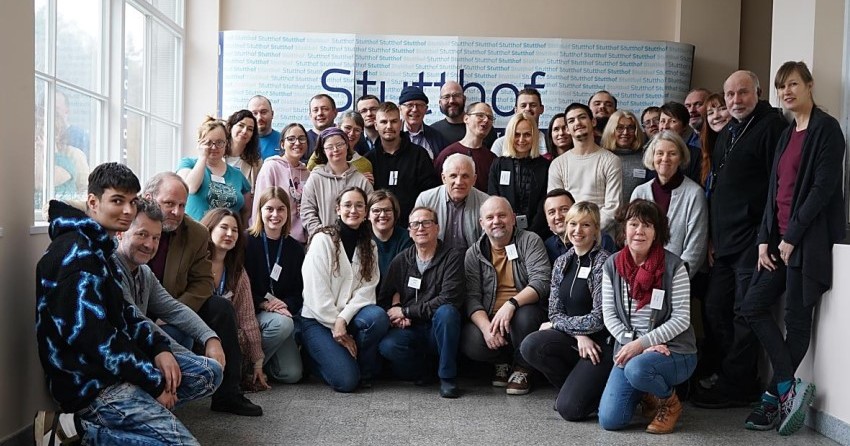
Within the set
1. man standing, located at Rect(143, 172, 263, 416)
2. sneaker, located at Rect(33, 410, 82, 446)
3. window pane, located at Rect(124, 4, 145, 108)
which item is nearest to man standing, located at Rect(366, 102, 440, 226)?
man standing, located at Rect(143, 172, 263, 416)

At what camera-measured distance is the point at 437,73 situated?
7.77m

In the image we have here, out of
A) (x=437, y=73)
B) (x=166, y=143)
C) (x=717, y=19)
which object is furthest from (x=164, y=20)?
(x=717, y=19)

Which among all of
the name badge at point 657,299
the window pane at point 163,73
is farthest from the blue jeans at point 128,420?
the window pane at point 163,73

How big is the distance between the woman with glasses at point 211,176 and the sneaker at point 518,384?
2.03m

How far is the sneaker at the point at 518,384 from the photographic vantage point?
4805 mm

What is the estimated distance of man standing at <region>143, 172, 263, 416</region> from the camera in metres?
4.09

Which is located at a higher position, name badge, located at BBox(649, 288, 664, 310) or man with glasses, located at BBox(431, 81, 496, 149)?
man with glasses, located at BBox(431, 81, 496, 149)

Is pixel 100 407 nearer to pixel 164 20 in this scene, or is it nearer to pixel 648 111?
pixel 648 111

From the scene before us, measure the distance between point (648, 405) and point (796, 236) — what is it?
1.12 m

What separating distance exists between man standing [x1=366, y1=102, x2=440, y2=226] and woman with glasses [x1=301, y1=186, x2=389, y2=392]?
0.59 metres

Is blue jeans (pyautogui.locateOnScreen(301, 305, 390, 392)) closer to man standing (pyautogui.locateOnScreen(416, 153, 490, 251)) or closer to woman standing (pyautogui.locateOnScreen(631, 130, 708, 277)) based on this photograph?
man standing (pyautogui.locateOnScreen(416, 153, 490, 251))

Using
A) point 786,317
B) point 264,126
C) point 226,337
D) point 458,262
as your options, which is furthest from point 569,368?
point 264,126

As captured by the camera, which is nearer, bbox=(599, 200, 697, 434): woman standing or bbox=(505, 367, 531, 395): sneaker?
bbox=(599, 200, 697, 434): woman standing

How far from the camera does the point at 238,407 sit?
418cm
